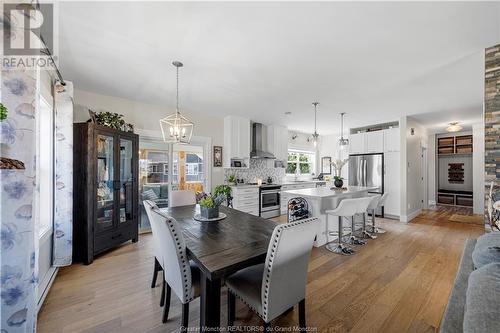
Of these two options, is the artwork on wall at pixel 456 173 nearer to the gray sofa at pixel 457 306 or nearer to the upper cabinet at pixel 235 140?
the upper cabinet at pixel 235 140

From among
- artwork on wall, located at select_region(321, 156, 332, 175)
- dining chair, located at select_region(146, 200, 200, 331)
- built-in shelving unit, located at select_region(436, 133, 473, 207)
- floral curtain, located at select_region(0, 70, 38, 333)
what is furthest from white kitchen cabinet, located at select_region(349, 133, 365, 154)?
floral curtain, located at select_region(0, 70, 38, 333)

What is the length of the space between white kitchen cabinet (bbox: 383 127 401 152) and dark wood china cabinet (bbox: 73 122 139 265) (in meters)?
5.76

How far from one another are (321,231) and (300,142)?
13.7 ft

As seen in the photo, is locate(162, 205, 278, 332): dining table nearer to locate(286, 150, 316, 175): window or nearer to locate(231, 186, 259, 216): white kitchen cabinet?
locate(231, 186, 259, 216): white kitchen cabinet

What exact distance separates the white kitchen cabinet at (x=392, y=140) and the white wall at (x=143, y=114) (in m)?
4.21

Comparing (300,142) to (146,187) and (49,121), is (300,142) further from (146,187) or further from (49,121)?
(49,121)

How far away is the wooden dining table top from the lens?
4.09 feet

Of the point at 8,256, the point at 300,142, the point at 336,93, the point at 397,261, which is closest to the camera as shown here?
the point at 8,256

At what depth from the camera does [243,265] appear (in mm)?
1305

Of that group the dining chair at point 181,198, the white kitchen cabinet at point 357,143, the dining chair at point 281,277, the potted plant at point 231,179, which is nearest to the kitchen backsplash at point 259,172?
the potted plant at point 231,179

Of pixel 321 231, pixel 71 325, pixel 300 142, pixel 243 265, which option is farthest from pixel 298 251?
pixel 300 142

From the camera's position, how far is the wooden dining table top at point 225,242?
1.25 metres

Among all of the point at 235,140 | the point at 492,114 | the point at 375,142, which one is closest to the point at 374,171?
the point at 375,142

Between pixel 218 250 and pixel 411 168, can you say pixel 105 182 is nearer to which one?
pixel 218 250
